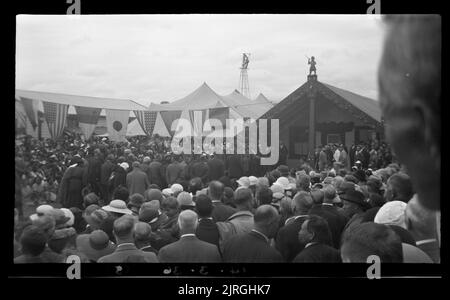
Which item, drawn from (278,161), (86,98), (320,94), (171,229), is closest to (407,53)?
(320,94)

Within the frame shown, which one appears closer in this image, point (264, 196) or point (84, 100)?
point (264, 196)

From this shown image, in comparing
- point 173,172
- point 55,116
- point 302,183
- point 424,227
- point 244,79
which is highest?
point 244,79

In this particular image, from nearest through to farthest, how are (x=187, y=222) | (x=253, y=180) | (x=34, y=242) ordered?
1. (x=34, y=242)
2. (x=187, y=222)
3. (x=253, y=180)

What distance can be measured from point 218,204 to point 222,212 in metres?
0.11

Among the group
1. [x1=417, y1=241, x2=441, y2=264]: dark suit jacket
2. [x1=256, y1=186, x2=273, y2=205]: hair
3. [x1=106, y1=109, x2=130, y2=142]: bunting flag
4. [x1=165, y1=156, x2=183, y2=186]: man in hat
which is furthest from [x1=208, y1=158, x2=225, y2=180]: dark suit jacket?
[x1=417, y1=241, x2=441, y2=264]: dark suit jacket

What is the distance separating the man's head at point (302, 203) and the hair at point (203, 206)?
0.78 metres

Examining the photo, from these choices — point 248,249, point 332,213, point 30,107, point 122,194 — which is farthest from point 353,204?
point 30,107

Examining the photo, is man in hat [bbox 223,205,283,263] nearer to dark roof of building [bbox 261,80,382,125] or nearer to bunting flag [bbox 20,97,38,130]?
dark roof of building [bbox 261,80,382,125]

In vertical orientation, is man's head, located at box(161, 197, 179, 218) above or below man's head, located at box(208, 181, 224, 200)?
below

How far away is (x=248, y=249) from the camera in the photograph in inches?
153

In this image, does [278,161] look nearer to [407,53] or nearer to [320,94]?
[320,94]

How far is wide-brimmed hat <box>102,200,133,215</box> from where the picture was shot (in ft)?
14.6

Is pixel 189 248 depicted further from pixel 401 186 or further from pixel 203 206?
pixel 401 186

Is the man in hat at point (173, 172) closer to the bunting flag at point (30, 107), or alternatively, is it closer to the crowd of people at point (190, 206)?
the crowd of people at point (190, 206)
